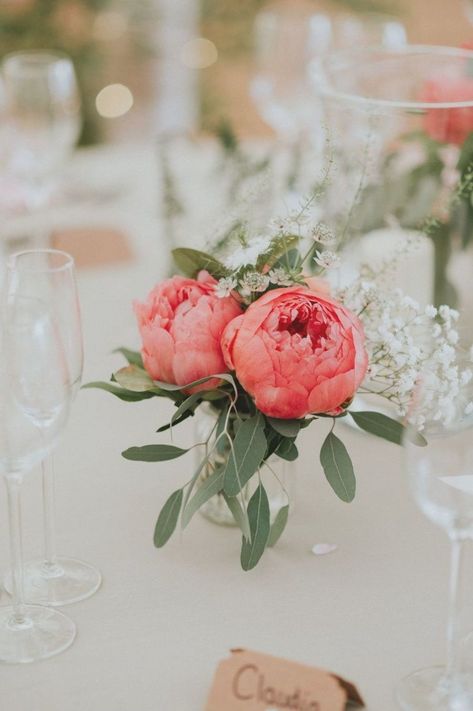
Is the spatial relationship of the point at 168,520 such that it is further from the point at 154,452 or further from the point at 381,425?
the point at 381,425

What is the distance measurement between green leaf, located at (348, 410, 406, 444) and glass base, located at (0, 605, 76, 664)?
31 centimetres

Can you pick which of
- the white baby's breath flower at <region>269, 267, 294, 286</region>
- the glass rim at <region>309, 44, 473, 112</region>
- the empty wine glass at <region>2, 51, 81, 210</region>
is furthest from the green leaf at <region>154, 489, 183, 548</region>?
the empty wine glass at <region>2, 51, 81, 210</region>

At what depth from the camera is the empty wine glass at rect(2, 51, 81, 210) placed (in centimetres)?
162

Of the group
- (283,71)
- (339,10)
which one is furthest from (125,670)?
(339,10)

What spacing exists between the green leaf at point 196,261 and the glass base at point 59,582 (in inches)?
11.4

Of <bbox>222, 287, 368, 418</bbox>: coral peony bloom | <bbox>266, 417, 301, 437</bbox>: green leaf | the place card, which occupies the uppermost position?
<bbox>222, 287, 368, 418</bbox>: coral peony bloom

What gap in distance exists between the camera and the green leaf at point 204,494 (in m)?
0.87

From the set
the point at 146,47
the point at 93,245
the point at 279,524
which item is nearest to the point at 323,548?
the point at 279,524

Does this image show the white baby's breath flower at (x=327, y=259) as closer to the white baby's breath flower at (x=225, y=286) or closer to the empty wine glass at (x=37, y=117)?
the white baby's breath flower at (x=225, y=286)

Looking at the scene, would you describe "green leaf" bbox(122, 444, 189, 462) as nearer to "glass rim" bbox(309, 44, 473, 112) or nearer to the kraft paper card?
"glass rim" bbox(309, 44, 473, 112)

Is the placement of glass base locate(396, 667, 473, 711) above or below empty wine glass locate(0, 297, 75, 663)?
below

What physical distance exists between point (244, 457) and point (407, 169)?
22.8 inches

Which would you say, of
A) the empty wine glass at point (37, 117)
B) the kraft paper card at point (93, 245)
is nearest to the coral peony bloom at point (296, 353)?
the kraft paper card at point (93, 245)

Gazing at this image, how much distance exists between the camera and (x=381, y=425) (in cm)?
94
